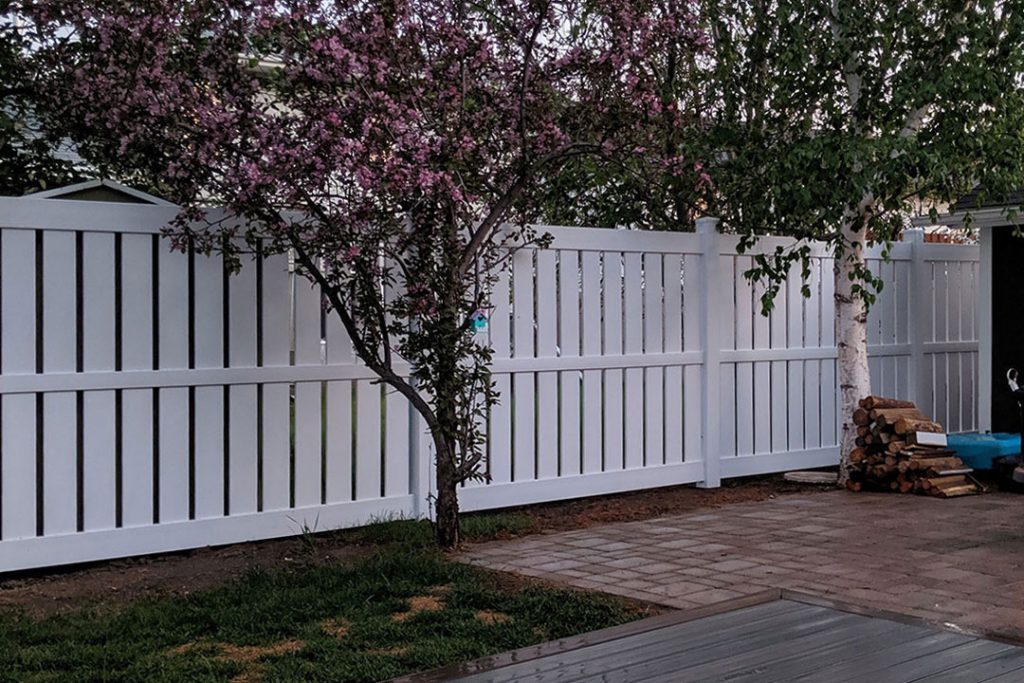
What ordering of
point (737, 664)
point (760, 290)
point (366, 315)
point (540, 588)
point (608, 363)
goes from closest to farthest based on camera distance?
1. point (737, 664)
2. point (540, 588)
3. point (366, 315)
4. point (608, 363)
5. point (760, 290)

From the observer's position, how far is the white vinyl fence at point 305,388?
5867mm

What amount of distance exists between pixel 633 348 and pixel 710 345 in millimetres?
767

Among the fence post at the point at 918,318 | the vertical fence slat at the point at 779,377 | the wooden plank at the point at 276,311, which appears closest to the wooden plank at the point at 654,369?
the vertical fence slat at the point at 779,377

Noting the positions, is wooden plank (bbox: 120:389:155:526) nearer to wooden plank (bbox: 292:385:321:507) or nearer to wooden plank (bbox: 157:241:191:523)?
wooden plank (bbox: 157:241:191:523)

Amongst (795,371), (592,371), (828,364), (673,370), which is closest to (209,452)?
(592,371)

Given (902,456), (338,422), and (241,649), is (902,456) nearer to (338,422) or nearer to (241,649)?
(338,422)

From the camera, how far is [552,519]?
299 inches

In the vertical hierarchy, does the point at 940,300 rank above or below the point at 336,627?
above

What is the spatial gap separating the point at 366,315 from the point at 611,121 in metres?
1.83

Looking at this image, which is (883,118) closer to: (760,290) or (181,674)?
(760,290)

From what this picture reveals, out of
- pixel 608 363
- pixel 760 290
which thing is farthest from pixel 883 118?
pixel 608 363

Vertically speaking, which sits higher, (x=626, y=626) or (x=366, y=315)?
(x=366, y=315)

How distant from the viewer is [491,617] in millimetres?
4867

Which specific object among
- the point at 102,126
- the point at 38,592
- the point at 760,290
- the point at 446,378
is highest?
the point at 102,126
